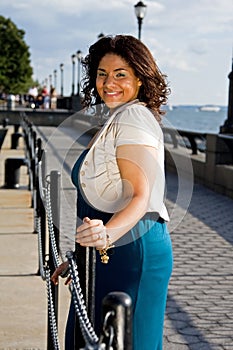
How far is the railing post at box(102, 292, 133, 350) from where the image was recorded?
171cm

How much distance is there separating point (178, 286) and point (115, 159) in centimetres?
420

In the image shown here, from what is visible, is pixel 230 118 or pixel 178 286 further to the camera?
pixel 230 118

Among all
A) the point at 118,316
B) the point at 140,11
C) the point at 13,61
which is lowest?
the point at 118,316

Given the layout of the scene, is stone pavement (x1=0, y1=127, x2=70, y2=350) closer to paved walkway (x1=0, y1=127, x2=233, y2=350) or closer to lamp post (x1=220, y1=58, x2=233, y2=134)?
paved walkway (x1=0, y1=127, x2=233, y2=350)

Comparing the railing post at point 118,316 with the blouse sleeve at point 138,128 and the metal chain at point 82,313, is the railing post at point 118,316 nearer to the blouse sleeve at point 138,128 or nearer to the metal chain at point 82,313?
the metal chain at point 82,313

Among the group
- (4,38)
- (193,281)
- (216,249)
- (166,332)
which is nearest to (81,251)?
(166,332)

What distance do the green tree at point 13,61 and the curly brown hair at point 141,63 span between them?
88.0 meters

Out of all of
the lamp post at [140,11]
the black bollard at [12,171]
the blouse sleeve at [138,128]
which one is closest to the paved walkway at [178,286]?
the blouse sleeve at [138,128]

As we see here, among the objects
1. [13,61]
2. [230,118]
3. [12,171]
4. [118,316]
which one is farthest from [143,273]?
[13,61]

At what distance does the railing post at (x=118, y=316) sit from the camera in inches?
67.1

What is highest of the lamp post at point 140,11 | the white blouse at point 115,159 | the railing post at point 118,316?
the lamp post at point 140,11

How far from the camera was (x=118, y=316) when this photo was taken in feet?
5.63

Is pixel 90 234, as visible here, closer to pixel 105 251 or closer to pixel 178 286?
pixel 105 251

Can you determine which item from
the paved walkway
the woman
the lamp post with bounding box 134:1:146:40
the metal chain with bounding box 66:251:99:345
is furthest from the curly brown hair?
the lamp post with bounding box 134:1:146:40
